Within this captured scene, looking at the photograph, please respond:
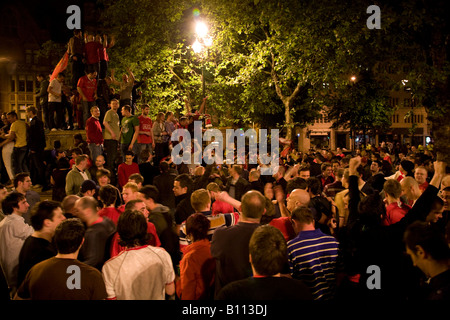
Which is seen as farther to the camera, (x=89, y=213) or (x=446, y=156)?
(x=446, y=156)

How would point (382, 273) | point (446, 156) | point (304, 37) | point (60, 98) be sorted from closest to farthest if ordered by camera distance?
point (382, 273), point (446, 156), point (60, 98), point (304, 37)

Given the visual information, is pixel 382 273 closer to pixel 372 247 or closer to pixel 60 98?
pixel 372 247

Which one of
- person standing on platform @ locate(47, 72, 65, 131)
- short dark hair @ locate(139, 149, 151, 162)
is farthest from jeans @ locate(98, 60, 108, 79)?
short dark hair @ locate(139, 149, 151, 162)

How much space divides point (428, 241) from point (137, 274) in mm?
2309

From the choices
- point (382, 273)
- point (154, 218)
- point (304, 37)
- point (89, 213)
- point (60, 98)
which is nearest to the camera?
point (382, 273)

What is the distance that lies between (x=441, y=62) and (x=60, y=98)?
454 inches

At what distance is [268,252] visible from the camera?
2797 millimetres

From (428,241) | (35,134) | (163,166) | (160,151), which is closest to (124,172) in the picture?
(163,166)

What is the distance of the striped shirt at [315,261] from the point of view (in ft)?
12.2

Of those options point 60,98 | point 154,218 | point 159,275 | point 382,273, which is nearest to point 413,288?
point 382,273

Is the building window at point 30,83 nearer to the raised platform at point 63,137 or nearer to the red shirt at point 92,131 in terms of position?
the raised platform at point 63,137

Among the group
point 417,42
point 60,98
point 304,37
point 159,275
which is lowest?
point 159,275

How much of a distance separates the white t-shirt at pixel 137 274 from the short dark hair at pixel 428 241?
2036 mm

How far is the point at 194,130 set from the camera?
38.7 feet
